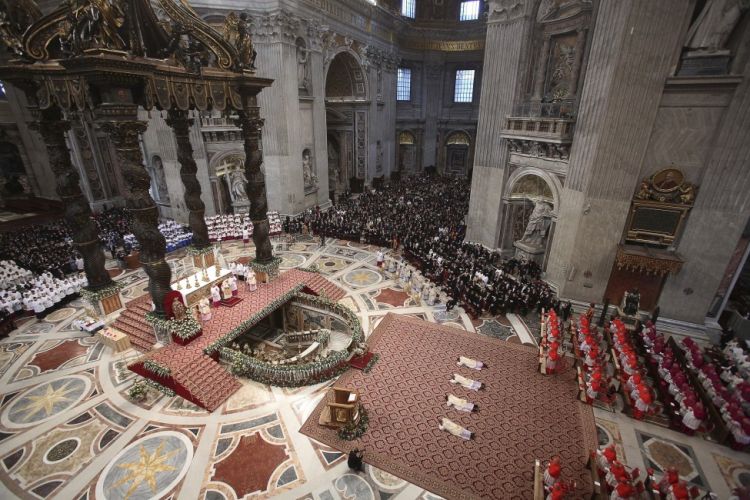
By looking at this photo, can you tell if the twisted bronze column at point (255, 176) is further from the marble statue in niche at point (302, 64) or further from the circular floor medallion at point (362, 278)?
the marble statue in niche at point (302, 64)

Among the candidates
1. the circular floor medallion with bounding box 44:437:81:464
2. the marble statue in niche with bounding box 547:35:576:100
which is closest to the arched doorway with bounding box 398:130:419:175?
the marble statue in niche with bounding box 547:35:576:100

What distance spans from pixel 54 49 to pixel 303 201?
15.4 m

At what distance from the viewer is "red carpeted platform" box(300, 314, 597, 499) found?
24.9 ft

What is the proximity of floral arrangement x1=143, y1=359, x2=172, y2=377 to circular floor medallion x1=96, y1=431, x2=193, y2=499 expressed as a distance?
1.39m

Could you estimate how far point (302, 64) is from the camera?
846 inches

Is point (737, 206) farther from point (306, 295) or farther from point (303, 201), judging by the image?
point (303, 201)

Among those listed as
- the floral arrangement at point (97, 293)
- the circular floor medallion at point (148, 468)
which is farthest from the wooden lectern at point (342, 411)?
the floral arrangement at point (97, 293)

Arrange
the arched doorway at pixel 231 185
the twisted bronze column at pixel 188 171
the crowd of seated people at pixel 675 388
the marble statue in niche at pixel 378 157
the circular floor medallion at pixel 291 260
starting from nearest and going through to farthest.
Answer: the crowd of seated people at pixel 675 388, the twisted bronze column at pixel 188 171, the circular floor medallion at pixel 291 260, the arched doorway at pixel 231 185, the marble statue in niche at pixel 378 157

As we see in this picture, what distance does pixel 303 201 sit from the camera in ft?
77.7

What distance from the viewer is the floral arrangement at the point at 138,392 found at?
30.3ft

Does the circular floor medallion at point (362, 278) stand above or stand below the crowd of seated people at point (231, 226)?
below

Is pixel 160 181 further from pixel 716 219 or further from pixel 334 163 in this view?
pixel 716 219

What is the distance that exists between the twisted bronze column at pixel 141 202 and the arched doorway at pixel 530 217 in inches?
556

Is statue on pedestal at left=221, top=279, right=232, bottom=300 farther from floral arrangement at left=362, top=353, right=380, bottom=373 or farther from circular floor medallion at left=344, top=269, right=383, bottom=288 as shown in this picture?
floral arrangement at left=362, top=353, right=380, bottom=373
